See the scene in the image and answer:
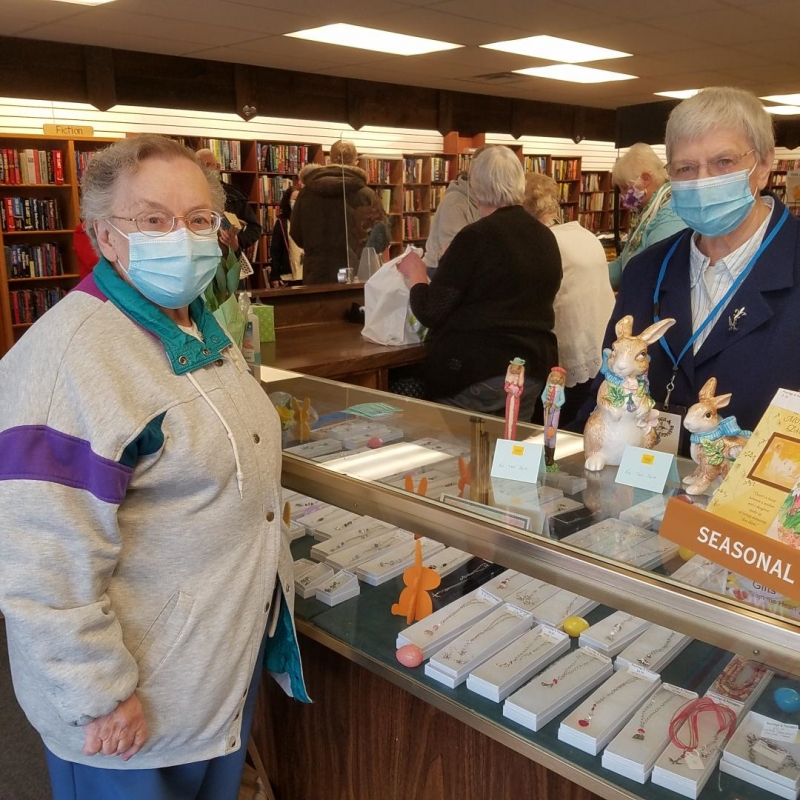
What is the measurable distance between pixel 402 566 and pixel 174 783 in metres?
0.68

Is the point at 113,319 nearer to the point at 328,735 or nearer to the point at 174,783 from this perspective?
the point at 174,783

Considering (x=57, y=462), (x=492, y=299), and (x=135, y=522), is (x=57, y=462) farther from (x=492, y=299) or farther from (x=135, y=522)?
(x=492, y=299)

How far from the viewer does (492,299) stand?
9.65ft

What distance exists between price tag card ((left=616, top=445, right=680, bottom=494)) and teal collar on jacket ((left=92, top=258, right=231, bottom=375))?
77cm

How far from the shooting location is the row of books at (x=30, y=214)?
6.38m

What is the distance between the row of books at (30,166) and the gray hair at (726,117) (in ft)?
19.9

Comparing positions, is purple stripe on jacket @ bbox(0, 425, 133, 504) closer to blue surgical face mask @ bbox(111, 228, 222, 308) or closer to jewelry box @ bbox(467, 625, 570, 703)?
blue surgical face mask @ bbox(111, 228, 222, 308)

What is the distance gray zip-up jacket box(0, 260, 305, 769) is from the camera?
111 cm

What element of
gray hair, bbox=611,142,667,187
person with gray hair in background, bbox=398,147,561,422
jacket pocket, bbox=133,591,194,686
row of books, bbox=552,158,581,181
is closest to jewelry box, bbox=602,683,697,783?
jacket pocket, bbox=133,591,194,686

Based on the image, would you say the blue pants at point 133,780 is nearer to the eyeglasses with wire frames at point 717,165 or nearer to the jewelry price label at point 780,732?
the jewelry price label at point 780,732

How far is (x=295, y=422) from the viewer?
6.40 feet

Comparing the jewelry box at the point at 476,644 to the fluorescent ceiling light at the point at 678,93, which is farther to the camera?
the fluorescent ceiling light at the point at 678,93

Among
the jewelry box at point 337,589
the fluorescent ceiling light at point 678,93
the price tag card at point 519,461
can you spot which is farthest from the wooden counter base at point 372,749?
the fluorescent ceiling light at point 678,93

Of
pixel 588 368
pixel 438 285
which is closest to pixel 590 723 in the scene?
pixel 438 285
